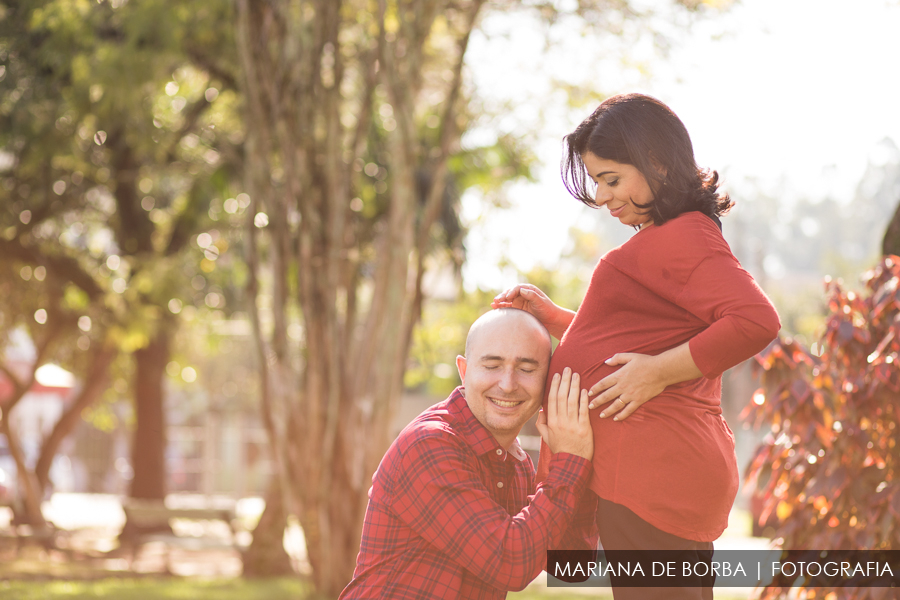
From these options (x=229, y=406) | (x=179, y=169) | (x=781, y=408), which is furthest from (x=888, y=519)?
(x=229, y=406)

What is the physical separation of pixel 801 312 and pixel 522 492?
43509 mm

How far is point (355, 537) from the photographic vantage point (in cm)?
707

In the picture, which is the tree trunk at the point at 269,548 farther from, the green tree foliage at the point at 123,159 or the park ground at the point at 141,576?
the green tree foliage at the point at 123,159

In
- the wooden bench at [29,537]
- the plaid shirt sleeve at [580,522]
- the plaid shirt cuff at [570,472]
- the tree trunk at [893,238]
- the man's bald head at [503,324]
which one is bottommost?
the wooden bench at [29,537]

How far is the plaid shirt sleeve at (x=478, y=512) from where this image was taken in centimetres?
207

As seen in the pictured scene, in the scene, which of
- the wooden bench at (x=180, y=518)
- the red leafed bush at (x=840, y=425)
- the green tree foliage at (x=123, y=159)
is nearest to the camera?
the red leafed bush at (x=840, y=425)

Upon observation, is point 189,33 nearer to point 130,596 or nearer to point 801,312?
point 130,596

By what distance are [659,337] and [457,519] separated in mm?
663

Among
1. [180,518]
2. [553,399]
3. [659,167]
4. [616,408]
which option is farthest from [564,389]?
[180,518]

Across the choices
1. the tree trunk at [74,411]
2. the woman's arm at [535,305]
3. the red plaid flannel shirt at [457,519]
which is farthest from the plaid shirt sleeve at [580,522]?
the tree trunk at [74,411]

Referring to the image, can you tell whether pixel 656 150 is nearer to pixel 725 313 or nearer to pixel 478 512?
pixel 725 313

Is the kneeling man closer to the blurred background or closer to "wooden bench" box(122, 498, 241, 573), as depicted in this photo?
the blurred background

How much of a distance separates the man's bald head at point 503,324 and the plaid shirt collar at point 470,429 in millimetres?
137

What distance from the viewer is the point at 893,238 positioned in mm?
4254
